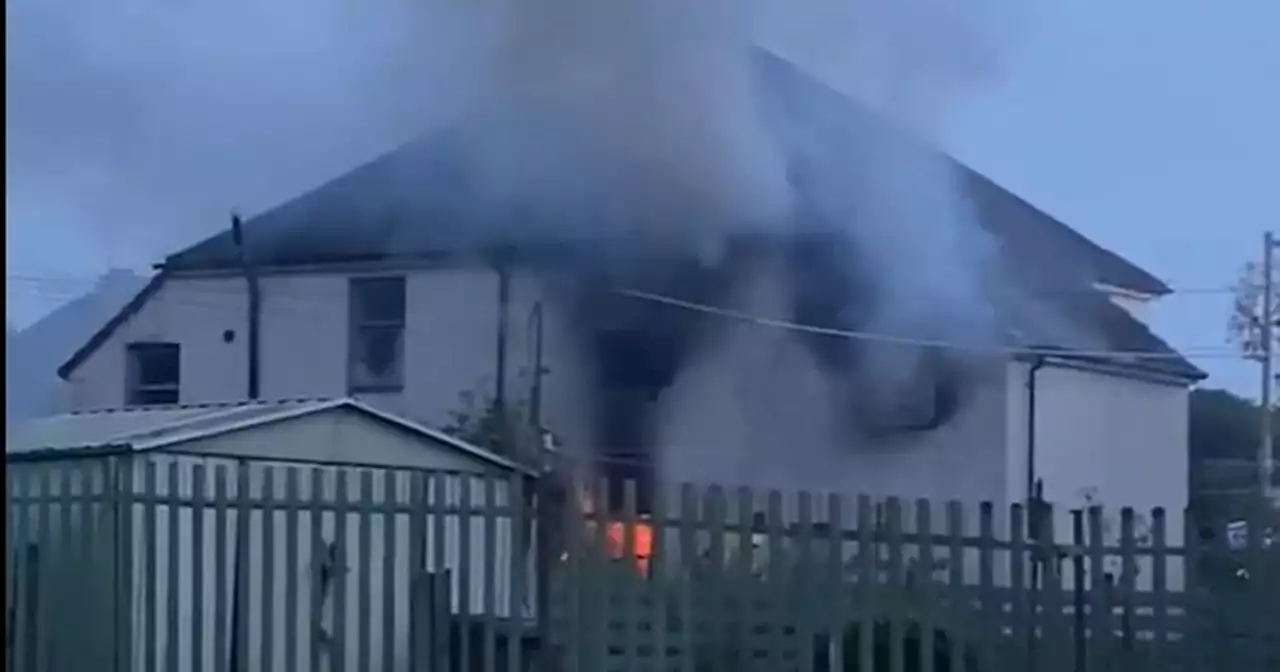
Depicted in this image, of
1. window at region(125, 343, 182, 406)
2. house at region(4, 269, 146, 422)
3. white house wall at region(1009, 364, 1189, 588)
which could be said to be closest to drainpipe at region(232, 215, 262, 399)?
window at region(125, 343, 182, 406)

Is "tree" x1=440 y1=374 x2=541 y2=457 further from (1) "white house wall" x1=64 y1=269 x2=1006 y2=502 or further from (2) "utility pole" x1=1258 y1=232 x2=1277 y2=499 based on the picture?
(2) "utility pole" x1=1258 y1=232 x2=1277 y2=499

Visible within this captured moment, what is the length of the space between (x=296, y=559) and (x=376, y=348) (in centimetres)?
73

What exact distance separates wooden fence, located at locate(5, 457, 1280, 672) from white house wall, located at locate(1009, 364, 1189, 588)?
47 millimetres

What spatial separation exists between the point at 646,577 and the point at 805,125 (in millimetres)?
1168

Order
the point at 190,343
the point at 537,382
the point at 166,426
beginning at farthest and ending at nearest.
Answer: the point at 166,426
the point at 190,343
the point at 537,382

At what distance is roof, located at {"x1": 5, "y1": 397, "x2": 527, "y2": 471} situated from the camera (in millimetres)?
4832

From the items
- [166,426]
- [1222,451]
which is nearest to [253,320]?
[166,426]

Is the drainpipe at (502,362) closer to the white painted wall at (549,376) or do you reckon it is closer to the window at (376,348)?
the white painted wall at (549,376)

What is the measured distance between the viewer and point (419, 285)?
4.84 meters

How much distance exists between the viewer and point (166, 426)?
5000 millimetres

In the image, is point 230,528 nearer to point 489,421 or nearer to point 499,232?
point 489,421

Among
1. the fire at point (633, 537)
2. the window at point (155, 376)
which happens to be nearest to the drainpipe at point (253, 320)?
the window at point (155, 376)

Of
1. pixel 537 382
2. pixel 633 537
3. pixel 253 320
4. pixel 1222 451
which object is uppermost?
pixel 253 320

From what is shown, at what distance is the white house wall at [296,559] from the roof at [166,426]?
96 mm
